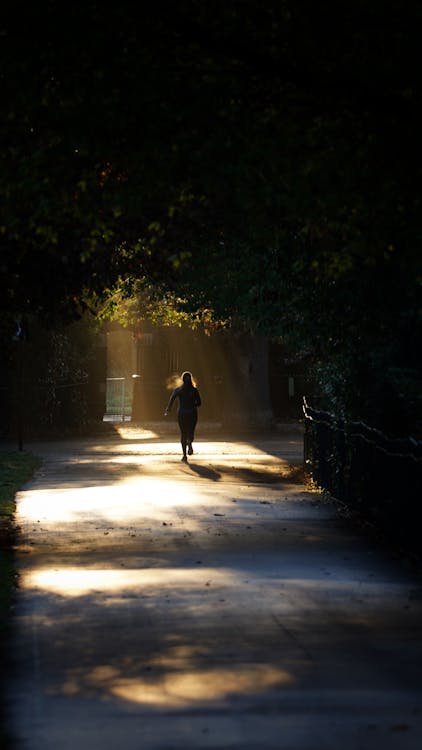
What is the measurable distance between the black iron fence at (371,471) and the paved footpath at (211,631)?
0.36 meters

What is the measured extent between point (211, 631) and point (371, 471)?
7.55 meters

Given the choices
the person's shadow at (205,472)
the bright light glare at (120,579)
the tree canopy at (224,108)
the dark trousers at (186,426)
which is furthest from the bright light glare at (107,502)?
the tree canopy at (224,108)

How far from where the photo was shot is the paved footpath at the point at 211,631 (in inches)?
298

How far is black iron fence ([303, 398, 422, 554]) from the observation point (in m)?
14.6

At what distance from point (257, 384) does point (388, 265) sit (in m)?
29.0

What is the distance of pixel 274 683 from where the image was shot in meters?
8.48

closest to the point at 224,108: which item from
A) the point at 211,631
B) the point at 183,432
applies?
the point at 211,631

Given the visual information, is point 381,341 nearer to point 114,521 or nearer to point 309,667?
point 114,521

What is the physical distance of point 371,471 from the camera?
57.4 ft

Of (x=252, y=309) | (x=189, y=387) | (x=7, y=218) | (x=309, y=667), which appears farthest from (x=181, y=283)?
(x=309, y=667)

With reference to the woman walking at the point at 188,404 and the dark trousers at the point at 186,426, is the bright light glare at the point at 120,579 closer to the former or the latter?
the dark trousers at the point at 186,426

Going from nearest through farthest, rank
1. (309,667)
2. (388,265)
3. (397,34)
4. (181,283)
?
(309,667), (397,34), (388,265), (181,283)

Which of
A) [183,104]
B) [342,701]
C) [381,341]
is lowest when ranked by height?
[342,701]

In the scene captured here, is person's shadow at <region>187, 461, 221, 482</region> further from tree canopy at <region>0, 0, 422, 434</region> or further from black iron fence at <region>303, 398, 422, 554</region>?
tree canopy at <region>0, 0, 422, 434</region>
